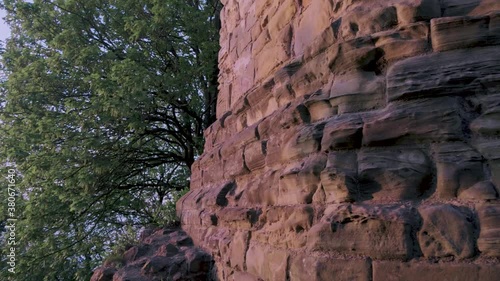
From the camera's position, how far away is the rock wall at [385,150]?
5.01 ft

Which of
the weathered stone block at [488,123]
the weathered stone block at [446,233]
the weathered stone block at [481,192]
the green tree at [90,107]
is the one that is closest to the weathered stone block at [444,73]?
the weathered stone block at [488,123]

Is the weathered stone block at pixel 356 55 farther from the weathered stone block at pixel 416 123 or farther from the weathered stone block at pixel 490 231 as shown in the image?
the weathered stone block at pixel 490 231

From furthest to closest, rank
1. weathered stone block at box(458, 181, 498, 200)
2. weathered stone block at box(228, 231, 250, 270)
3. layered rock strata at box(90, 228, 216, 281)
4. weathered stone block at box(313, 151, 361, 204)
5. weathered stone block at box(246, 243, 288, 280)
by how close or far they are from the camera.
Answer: layered rock strata at box(90, 228, 216, 281) < weathered stone block at box(228, 231, 250, 270) < weathered stone block at box(246, 243, 288, 280) < weathered stone block at box(313, 151, 361, 204) < weathered stone block at box(458, 181, 498, 200)

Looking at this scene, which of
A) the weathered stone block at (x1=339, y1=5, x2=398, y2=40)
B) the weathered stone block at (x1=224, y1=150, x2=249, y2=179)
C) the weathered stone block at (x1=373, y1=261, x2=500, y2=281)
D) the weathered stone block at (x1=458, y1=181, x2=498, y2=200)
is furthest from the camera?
the weathered stone block at (x1=224, y1=150, x2=249, y2=179)

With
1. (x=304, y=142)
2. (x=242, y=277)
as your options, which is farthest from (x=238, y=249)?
(x=304, y=142)

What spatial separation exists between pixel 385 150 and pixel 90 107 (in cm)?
668

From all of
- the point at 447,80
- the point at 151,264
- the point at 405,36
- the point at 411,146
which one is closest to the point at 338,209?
the point at 411,146

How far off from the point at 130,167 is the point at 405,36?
25.8 ft

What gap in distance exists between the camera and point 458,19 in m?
1.70

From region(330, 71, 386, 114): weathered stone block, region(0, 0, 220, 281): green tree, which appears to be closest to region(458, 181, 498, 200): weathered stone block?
region(330, 71, 386, 114): weathered stone block

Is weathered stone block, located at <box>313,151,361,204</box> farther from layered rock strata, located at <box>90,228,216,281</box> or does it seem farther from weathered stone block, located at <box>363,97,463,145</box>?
layered rock strata, located at <box>90,228,216,281</box>

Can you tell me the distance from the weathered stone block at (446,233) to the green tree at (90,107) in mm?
5701

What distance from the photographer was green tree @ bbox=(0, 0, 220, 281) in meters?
7.30

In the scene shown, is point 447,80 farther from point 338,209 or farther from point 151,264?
point 151,264
